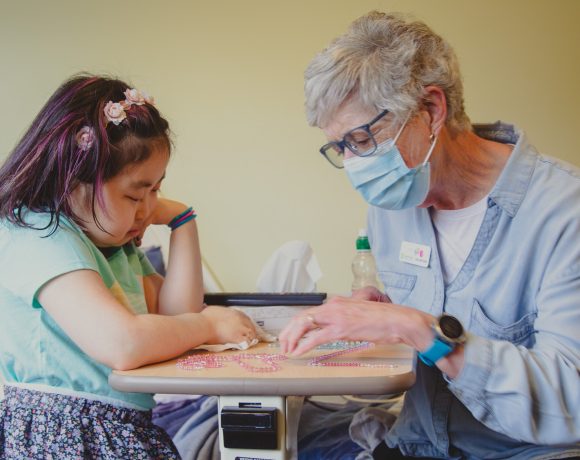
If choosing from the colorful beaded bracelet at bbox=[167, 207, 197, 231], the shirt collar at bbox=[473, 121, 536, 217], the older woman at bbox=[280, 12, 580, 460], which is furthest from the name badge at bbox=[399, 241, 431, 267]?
the colorful beaded bracelet at bbox=[167, 207, 197, 231]

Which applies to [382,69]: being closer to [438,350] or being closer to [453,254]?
[453,254]

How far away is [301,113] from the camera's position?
2.99 metres

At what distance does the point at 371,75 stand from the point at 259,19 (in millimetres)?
1816

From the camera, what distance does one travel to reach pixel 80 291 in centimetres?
109

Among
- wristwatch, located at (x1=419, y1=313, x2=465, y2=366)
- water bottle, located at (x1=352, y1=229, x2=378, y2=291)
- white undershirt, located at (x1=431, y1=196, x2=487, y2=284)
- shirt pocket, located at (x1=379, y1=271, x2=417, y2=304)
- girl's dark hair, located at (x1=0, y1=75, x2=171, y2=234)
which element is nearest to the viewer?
wristwatch, located at (x1=419, y1=313, x2=465, y2=366)

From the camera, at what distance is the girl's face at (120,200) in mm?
1244

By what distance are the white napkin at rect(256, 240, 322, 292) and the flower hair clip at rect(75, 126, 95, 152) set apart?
4.02 feet

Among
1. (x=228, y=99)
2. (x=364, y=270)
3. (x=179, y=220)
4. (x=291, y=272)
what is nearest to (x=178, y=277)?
(x=179, y=220)

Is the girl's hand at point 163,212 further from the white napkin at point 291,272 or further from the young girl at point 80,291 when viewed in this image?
the white napkin at point 291,272

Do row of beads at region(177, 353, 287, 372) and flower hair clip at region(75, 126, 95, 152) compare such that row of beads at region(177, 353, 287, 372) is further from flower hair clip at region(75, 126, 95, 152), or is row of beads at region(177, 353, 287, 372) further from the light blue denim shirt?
flower hair clip at region(75, 126, 95, 152)

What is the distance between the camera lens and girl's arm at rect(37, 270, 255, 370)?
1.07 m

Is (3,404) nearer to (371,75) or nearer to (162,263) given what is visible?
(371,75)

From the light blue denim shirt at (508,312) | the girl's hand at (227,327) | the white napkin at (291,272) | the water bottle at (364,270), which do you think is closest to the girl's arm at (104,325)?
the girl's hand at (227,327)

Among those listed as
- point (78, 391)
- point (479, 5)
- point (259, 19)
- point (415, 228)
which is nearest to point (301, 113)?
point (259, 19)
